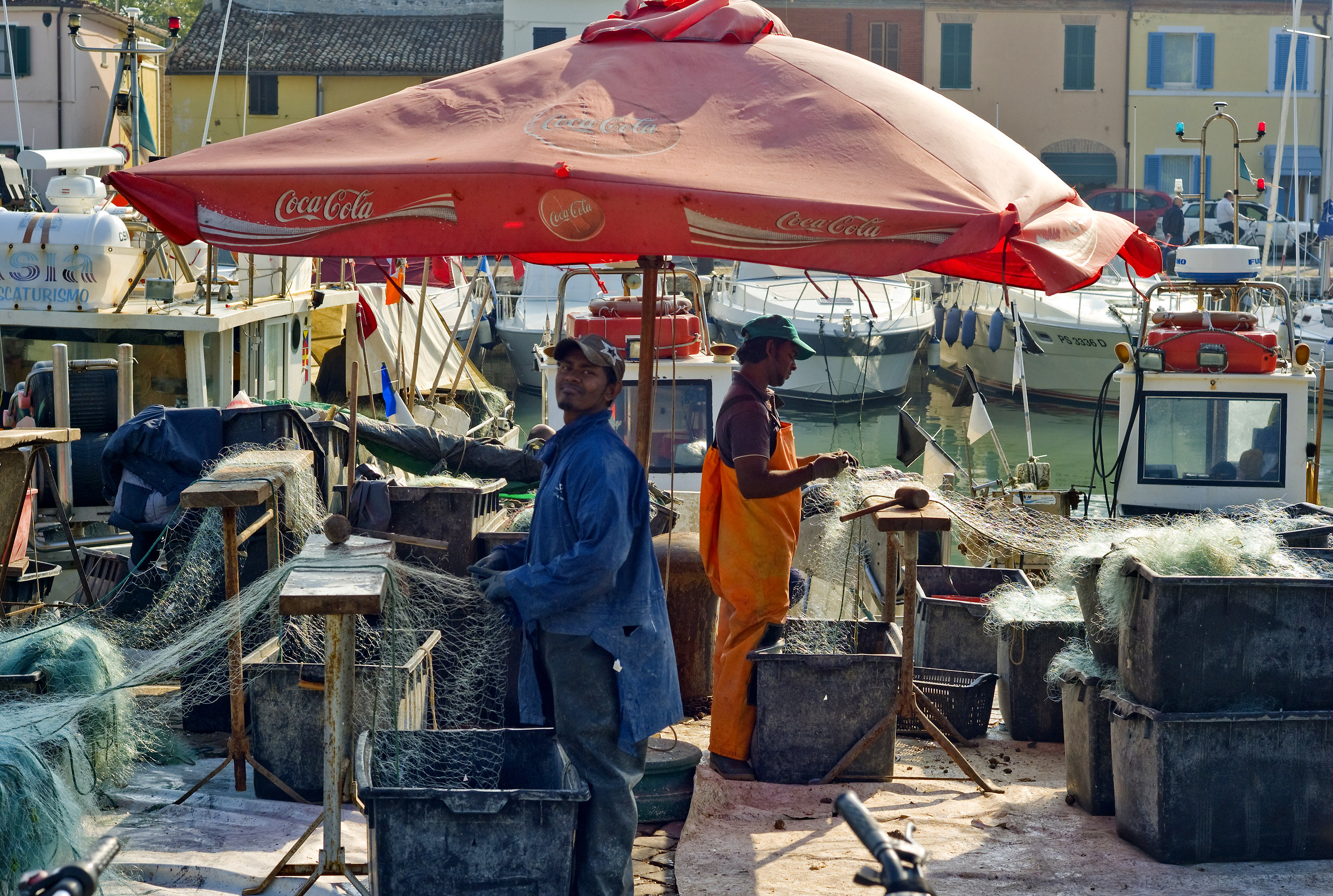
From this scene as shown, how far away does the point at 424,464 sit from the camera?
22.4ft

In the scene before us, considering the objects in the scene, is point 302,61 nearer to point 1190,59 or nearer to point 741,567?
point 1190,59

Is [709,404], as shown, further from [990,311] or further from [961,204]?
[990,311]

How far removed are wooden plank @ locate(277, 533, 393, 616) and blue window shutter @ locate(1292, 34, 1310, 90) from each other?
1577 inches

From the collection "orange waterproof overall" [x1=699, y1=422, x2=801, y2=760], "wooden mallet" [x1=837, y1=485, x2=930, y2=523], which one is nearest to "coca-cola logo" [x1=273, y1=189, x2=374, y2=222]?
"orange waterproof overall" [x1=699, y1=422, x2=801, y2=760]

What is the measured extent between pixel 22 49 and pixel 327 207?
109ft

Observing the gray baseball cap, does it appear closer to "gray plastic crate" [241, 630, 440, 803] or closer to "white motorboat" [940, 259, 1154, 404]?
"gray plastic crate" [241, 630, 440, 803]

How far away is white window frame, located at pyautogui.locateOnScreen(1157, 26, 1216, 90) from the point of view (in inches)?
1491

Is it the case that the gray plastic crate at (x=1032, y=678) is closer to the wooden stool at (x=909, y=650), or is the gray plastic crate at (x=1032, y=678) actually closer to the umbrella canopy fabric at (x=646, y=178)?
the wooden stool at (x=909, y=650)

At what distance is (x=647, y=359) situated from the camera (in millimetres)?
4781

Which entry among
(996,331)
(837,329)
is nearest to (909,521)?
(837,329)

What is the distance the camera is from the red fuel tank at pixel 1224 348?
7.77m

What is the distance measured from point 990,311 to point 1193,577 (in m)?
21.3

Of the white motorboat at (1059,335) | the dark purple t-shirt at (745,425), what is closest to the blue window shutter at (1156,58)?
the white motorboat at (1059,335)

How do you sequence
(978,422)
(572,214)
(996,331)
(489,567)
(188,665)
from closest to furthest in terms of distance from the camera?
1. (572,214)
2. (489,567)
3. (188,665)
4. (978,422)
5. (996,331)
